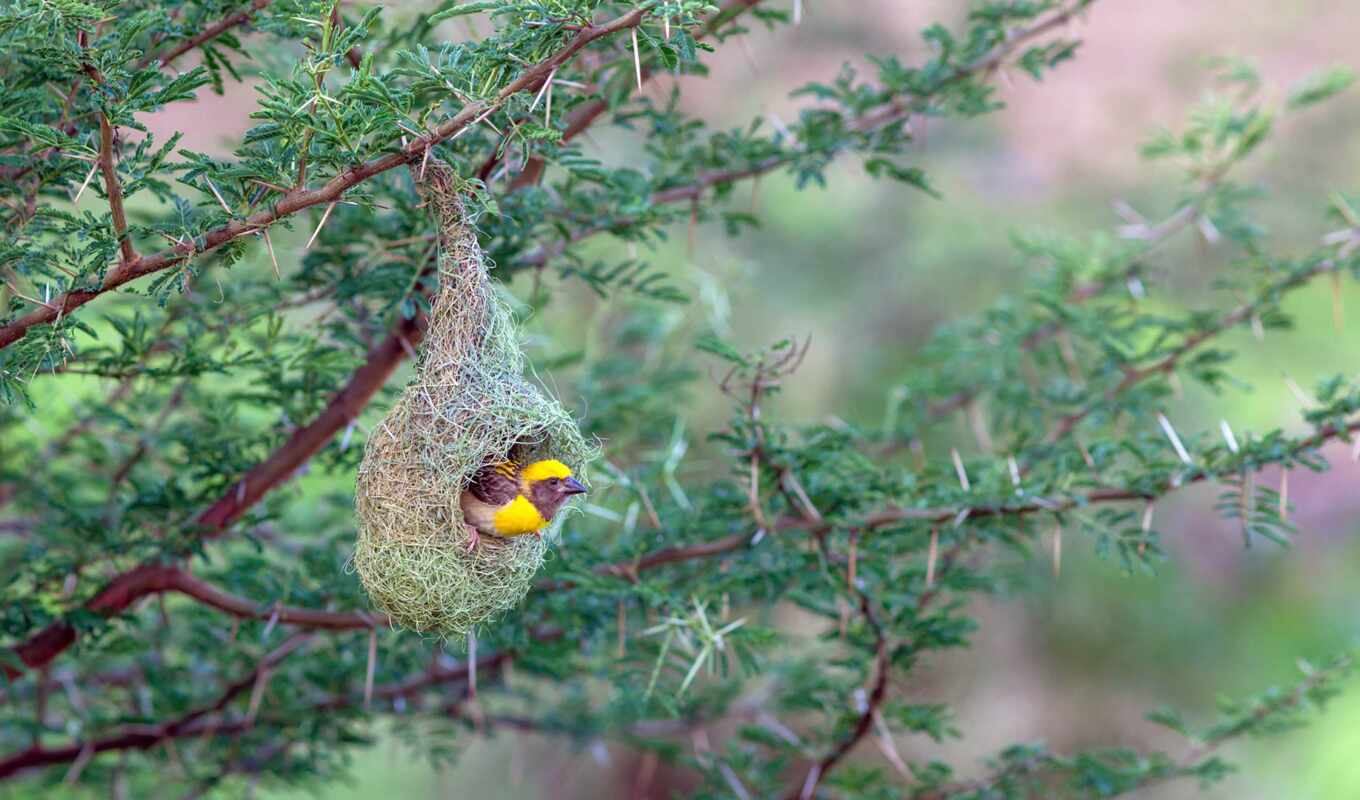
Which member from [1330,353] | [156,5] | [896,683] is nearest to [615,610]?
[896,683]

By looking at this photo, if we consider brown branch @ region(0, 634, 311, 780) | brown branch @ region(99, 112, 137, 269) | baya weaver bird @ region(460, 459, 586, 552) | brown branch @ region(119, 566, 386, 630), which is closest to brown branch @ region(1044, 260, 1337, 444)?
baya weaver bird @ region(460, 459, 586, 552)

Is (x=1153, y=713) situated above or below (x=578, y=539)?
below

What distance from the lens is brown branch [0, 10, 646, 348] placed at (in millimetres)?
1990

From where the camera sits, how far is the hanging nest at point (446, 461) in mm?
2434

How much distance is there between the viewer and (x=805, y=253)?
9031 mm

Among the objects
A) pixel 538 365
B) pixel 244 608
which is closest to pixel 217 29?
pixel 244 608

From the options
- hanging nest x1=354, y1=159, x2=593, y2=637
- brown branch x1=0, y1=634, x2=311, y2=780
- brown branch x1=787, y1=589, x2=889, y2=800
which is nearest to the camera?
hanging nest x1=354, y1=159, x2=593, y2=637

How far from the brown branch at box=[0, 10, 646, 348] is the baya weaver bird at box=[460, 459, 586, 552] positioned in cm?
72

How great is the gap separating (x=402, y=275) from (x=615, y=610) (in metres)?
1.12

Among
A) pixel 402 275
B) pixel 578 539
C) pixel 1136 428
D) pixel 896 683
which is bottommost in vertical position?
pixel 896 683

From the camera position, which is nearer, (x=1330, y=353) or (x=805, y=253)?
(x=1330, y=353)

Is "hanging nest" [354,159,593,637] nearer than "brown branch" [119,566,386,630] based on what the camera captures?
Yes

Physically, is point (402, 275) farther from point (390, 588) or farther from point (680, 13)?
point (680, 13)

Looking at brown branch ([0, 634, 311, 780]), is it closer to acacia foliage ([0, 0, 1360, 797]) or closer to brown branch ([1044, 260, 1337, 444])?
acacia foliage ([0, 0, 1360, 797])
